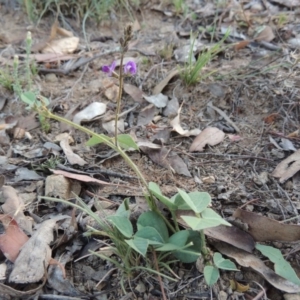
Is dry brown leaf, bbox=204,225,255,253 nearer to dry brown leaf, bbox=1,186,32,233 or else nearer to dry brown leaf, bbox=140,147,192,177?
dry brown leaf, bbox=140,147,192,177

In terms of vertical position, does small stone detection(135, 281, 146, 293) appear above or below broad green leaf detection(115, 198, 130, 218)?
below

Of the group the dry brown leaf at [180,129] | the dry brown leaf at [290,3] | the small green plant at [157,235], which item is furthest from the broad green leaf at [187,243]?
the dry brown leaf at [290,3]

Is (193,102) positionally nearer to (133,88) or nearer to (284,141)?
(133,88)

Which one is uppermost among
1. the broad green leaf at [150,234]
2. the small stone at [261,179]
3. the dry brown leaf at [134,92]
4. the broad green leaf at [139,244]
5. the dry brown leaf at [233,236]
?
the broad green leaf at [139,244]

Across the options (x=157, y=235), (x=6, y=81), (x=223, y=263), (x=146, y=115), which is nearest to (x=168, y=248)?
(x=157, y=235)

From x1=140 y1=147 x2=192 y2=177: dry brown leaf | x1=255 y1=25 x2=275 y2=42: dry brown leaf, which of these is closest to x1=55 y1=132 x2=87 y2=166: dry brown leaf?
x1=140 y1=147 x2=192 y2=177: dry brown leaf

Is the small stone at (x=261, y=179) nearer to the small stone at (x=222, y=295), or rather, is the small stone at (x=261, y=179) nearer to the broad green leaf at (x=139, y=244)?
the small stone at (x=222, y=295)

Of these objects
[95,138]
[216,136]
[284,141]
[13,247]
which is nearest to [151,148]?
[216,136]
